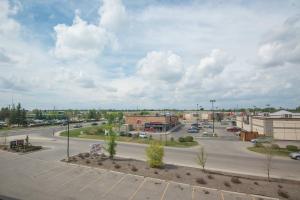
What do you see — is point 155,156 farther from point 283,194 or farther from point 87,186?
point 283,194

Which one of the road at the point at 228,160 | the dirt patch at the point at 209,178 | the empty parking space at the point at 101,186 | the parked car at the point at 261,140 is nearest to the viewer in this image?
the empty parking space at the point at 101,186

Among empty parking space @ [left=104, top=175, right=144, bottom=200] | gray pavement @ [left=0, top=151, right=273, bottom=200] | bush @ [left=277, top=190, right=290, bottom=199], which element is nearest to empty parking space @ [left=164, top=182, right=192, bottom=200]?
gray pavement @ [left=0, top=151, right=273, bottom=200]

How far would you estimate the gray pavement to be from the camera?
18656 mm

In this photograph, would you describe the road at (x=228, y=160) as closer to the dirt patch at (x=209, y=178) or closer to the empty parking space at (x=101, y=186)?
the dirt patch at (x=209, y=178)

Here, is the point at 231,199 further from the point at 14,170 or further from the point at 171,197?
the point at 14,170

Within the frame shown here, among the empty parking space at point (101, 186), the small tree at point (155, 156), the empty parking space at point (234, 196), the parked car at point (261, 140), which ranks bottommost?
the empty parking space at point (234, 196)

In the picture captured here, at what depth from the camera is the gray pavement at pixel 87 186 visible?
1866cm

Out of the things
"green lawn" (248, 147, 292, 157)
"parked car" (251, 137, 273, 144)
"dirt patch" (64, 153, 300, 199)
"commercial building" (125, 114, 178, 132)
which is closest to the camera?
"dirt patch" (64, 153, 300, 199)

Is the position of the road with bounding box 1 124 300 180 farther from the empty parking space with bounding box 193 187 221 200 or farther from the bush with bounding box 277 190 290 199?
the empty parking space with bounding box 193 187 221 200

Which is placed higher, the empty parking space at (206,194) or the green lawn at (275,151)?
the empty parking space at (206,194)

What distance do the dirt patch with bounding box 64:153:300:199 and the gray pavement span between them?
1.17 metres

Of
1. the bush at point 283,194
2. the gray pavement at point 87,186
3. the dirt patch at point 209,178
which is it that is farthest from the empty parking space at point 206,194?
the bush at point 283,194

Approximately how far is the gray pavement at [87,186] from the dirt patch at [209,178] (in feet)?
3.84

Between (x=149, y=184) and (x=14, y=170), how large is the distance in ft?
51.0
